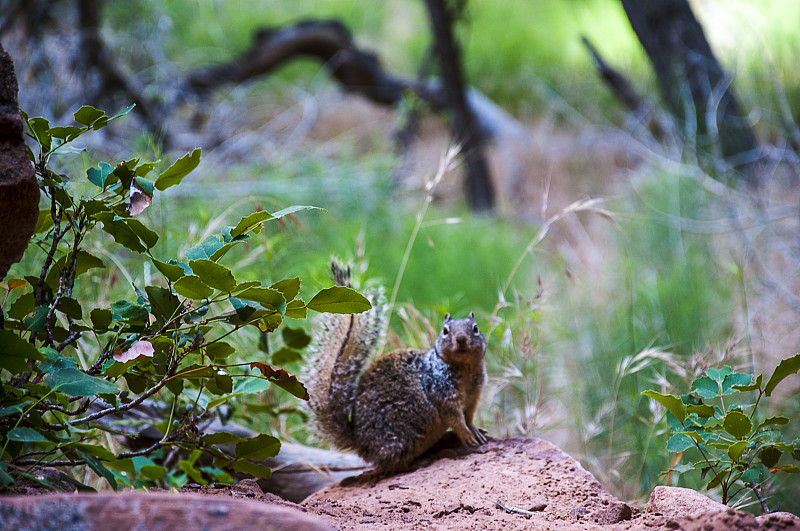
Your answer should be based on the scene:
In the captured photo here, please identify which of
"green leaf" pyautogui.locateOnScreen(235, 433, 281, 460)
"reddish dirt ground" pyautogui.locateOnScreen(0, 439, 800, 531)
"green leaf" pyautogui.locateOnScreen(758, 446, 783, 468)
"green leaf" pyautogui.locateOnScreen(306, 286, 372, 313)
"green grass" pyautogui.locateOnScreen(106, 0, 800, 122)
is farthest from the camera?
"green grass" pyautogui.locateOnScreen(106, 0, 800, 122)

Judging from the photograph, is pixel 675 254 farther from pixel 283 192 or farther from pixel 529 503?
pixel 529 503

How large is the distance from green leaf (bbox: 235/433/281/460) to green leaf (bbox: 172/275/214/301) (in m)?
0.45

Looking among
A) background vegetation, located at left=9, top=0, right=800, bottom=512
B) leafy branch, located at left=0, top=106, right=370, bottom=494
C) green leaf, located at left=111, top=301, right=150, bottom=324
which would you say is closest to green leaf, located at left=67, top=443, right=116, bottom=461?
leafy branch, located at left=0, top=106, right=370, bottom=494

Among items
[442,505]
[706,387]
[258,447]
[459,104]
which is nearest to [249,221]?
[258,447]

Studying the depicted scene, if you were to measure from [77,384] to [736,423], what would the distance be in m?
1.29

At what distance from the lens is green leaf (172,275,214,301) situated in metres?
1.23

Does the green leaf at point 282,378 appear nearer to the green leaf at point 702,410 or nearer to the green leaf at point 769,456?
the green leaf at point 702,410

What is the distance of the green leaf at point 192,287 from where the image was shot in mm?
1225

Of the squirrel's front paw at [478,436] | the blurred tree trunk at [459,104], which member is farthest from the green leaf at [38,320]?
the blurred tree trunk at [459,104]

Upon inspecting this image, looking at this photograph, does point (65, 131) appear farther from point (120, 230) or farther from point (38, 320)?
point (38, 320)

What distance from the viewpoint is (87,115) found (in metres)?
1.34

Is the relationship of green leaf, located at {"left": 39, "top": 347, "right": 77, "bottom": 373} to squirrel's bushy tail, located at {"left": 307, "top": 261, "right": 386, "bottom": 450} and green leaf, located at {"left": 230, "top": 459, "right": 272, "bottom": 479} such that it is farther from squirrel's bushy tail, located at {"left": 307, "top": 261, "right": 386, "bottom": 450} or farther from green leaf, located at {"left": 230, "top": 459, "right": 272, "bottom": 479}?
squirrel's bushy tail, located at {"left": 307, "top": 261, "right": 386, "bottom": 450}

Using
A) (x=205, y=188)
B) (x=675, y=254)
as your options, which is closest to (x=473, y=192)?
(x=675, y=254)

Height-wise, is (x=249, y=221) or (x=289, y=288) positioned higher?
(x=249, y=221)
